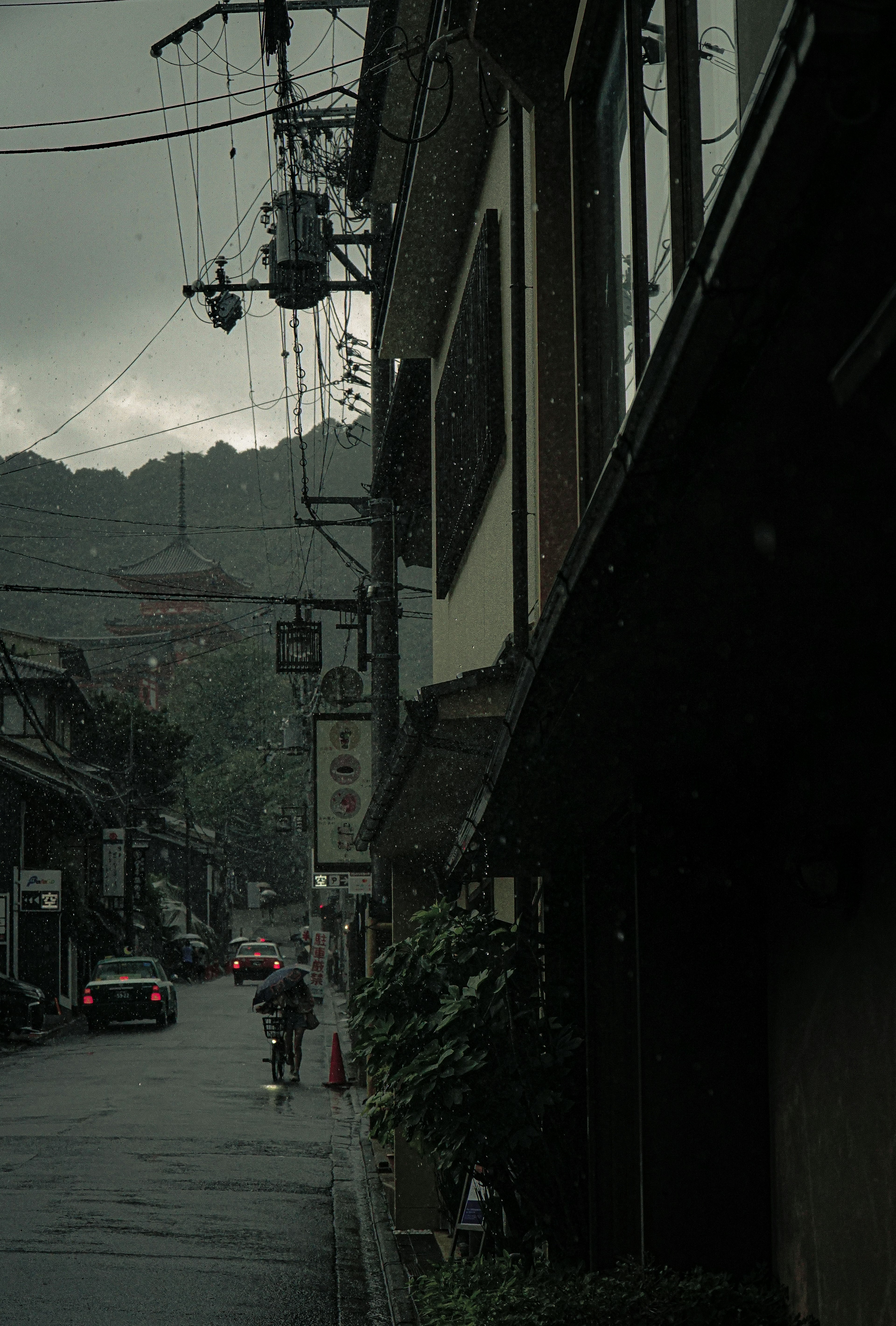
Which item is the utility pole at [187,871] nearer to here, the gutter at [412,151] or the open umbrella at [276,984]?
the open umbrella at [276,984]

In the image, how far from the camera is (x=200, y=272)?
1923 centimetres

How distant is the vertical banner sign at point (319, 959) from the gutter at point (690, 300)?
28.0 m

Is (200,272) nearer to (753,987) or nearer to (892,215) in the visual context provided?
(753,987)

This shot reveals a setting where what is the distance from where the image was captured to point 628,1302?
499cm

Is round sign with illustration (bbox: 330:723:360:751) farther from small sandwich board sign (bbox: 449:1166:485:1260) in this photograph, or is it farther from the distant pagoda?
the distant pagoda

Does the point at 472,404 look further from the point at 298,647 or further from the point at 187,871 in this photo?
the point at 187,871

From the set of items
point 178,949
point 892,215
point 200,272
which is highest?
point 200,272

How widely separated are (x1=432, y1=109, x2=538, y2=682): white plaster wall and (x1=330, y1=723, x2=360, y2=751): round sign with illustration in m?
10.6

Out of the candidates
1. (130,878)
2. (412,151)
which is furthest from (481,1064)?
(130,878)

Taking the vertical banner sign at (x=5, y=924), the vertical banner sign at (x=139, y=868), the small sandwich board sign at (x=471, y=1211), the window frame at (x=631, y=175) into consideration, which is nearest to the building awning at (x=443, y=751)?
the window frame at (x=631, y=175)

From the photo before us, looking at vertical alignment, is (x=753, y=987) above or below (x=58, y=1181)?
Result: above

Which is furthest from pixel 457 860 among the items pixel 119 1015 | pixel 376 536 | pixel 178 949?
pixel 178 949

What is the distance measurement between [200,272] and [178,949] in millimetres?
46087

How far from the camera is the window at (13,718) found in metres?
44.6
